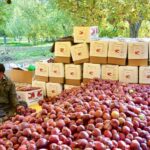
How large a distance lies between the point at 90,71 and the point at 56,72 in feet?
1.62

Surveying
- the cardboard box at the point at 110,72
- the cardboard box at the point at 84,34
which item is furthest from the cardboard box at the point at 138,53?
the cardboard box at the point at 84,34

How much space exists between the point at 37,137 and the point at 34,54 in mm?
5342

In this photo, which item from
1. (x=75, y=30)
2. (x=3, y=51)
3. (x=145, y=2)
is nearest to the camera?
(x=75, y=30)

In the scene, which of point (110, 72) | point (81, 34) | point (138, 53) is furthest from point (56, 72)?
point (138, 53)

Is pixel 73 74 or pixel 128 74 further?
pixel 73 74

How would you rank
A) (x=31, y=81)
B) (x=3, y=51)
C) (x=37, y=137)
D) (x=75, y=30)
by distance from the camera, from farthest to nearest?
1. (x=3, y=51)
2. (x=31, y=81)
3. (x=75, y=30)
4. (x=37, y=137)

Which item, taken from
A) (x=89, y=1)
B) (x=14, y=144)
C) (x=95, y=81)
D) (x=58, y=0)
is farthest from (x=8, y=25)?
(x=14, y=144)

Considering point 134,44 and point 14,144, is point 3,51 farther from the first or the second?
point 14,144

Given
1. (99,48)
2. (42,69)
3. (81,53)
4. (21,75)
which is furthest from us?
(21,75)

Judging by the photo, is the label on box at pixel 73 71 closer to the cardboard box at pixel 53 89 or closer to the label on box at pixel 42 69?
the cardboard box at pixel 53 89

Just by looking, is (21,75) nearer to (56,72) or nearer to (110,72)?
(56,72)

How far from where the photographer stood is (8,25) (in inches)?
270

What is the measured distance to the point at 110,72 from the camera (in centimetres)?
432

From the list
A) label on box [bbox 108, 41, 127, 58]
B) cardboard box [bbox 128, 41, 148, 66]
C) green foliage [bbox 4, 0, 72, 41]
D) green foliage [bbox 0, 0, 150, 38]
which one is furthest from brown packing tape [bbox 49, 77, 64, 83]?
green foliage [bbox 4, 0, 72, 41]
